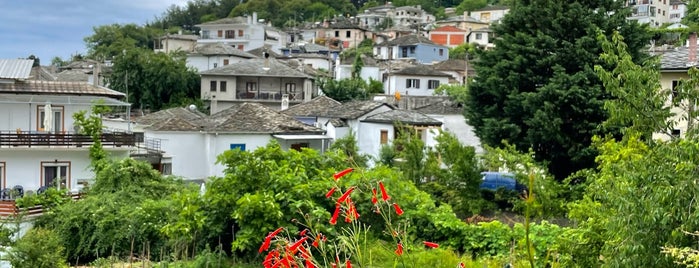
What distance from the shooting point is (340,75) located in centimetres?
5756

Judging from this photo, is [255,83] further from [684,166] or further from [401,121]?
[684,166]

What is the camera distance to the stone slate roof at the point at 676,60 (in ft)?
78.9

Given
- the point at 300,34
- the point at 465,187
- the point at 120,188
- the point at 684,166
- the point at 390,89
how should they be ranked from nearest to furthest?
the point at 684,166, the point at 120,188, the point at 465,187, the point at 390,89, the point at 300,34

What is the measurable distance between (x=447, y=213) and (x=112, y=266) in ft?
23.3

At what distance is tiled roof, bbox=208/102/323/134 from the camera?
98.3 ft

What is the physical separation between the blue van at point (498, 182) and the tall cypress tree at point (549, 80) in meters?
1.32

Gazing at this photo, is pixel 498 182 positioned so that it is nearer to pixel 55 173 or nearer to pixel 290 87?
pixel 55 173

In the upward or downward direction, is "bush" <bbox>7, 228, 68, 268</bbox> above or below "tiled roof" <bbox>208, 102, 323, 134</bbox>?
below

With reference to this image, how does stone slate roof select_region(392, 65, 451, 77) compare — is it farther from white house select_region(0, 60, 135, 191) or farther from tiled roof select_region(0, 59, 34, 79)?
tiled roof select_region(0, 59, 34, 79)

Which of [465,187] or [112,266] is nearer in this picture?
[112,266]

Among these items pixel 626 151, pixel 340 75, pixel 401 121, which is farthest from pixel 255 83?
pixel 626 151

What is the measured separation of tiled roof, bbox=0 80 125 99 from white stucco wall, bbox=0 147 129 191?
2.24 metres

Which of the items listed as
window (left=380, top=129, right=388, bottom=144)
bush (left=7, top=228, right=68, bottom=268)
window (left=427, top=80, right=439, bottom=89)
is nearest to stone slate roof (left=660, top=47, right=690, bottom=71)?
window (left=380, top=129, right=388, bottom=144)

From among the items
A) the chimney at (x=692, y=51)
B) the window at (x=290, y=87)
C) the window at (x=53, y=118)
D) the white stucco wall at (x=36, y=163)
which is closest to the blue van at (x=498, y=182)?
the chimney at (x=692, y=51)
